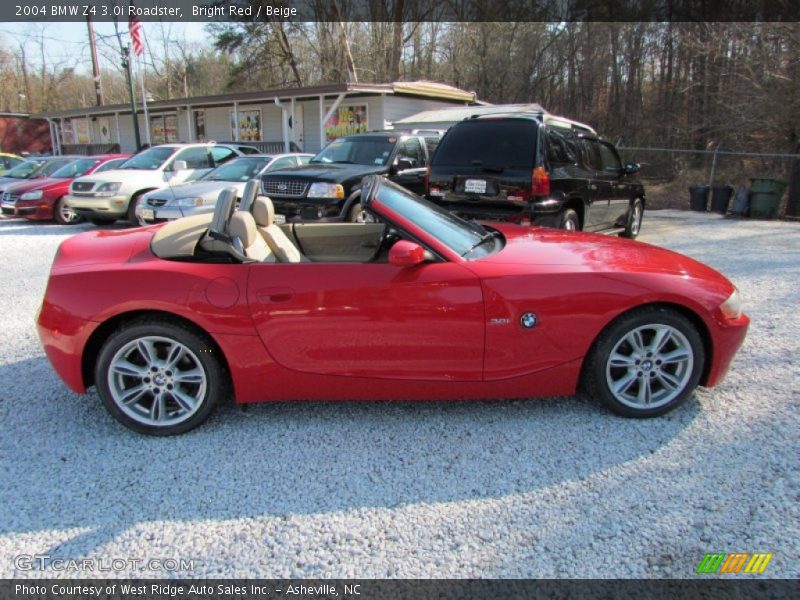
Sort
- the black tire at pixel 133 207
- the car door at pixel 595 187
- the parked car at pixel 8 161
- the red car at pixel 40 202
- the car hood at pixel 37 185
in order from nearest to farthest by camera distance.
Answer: the car door at pixel 595 187 < the black tire at pixel 133 207 < the red car at pixel 40 202 < the car hood at pixel 37 185 < the parked car at pixel 8 161

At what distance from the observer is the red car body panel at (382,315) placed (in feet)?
9.75

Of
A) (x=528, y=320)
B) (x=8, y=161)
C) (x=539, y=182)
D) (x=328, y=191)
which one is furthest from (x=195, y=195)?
(x=8, y=161)

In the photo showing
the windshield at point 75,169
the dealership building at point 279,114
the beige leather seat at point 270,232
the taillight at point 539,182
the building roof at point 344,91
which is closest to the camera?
the beige leather seat at point 270,232

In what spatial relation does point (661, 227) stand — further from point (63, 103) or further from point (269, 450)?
point (63, 103)

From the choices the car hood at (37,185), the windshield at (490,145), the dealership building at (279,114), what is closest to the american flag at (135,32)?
the dealership building at (279,114)

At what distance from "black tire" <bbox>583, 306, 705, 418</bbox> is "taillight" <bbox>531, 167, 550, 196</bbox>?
3358 mm

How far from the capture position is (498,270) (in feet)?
9.96

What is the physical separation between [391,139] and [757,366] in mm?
7042

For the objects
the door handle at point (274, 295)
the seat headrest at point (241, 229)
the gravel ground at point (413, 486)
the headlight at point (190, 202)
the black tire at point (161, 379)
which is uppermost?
the seat headrest at point (241, 229)

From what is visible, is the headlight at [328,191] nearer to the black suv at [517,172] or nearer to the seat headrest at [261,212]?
the black suv at [517,172]

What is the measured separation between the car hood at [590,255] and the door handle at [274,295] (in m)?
1.09

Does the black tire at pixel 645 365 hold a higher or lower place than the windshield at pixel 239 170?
lower

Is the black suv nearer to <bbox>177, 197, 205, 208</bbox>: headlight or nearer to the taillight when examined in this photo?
the taillight

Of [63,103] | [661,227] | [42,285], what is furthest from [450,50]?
[63,103]
